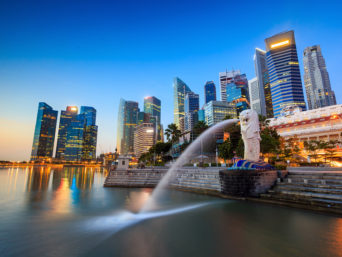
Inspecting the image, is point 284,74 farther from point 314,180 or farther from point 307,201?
point 307,201

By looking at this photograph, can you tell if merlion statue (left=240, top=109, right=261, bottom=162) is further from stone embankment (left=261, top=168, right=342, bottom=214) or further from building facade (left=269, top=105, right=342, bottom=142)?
building facade (left=269, top=105, right=342, bottom=142)

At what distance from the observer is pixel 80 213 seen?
12.1m

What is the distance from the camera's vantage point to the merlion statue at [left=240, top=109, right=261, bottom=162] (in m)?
16.9

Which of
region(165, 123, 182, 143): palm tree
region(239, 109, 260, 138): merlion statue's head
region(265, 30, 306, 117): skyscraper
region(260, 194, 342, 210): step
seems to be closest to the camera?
region(260, 194, 342, 210): step

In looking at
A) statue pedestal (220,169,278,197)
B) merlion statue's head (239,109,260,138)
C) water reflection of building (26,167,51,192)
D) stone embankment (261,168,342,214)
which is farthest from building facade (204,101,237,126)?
stone embankment (261,168,342,214)

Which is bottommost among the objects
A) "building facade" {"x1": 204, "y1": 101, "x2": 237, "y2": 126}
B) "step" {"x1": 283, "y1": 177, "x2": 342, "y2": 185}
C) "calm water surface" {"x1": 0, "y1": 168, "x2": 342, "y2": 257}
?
"calm water surface" {"x1": 0, "y1": 168, "x2": 342, "y2": 257}

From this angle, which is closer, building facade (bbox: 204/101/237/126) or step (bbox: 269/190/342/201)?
step (bbox: 269/190/342/201)

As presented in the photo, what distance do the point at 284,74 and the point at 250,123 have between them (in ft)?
542

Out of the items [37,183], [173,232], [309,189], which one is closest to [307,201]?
[309,189]

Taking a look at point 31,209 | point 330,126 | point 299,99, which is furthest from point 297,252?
point 299,99

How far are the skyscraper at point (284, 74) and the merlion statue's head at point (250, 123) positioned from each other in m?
145

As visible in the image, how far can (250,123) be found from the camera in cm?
1733

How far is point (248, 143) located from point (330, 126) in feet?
146

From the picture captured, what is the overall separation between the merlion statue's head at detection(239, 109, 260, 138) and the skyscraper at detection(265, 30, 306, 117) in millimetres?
145278
